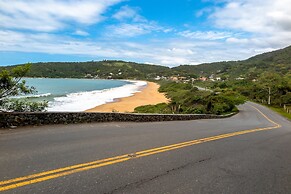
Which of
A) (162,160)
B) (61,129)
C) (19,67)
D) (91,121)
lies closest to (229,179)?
(162,160)

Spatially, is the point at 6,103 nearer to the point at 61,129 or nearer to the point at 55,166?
the point at 61,129

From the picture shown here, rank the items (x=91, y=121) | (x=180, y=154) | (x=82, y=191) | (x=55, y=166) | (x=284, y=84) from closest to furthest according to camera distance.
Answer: (x=82, y=191)
(x=55, y=166)
(x=180, y=154)
(x=91, y=121)
(x=284, y=84)

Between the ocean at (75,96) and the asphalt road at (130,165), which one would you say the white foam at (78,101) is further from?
the asphalt road at (130,165)

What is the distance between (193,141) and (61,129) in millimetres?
4709

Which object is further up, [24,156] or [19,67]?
[19,67]

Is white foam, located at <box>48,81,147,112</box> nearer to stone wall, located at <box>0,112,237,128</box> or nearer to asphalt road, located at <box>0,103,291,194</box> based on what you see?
stone wall, located at <box>0,112,237,128</box>

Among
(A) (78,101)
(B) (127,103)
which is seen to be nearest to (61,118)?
(B) (127,103)

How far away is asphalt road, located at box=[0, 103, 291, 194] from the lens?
4820mm

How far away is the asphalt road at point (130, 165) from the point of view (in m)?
4.82

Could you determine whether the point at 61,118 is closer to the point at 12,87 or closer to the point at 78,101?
the point at 12,87

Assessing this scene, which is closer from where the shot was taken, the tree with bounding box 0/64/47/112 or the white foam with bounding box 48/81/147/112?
the tree with bounding box 0/64/47/112

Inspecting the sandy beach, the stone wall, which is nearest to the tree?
the stone wall

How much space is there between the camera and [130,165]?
6.02m

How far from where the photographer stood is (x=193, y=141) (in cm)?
945
